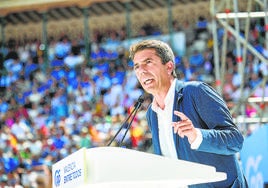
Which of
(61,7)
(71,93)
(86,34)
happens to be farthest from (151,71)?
(61,7)

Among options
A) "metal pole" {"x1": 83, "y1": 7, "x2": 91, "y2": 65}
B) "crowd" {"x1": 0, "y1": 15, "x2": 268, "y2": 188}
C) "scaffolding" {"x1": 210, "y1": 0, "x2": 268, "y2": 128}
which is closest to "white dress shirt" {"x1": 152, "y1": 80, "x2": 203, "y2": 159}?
"scaffolding" {"x1": 210, "y1": 0, "x2": 268, "y2": 128}

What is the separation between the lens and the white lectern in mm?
2354

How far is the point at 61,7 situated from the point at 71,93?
4.34 metres

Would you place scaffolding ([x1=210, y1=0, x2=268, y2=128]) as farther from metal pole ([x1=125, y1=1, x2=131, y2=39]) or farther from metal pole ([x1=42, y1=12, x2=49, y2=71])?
metal pole ([x1=42, y1=12, x2=49, y2=71])

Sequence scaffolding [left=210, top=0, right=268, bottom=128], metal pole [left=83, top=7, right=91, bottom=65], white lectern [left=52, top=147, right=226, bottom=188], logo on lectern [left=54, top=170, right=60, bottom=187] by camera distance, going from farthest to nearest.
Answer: metal pole [left=83, top=7, right=91, bottom=65], scaffolding [left=210, top=0, right=268, bottom=128], logo on lectern [left=54, top=170, right=60, bottom=187], white lectern [left=52, top=147, right=226, bottom=188]

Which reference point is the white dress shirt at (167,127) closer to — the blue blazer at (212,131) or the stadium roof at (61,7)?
the blue blazer at (212,131)

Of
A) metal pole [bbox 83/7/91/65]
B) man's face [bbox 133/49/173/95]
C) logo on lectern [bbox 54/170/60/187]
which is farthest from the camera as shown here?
metal pole [bbox 83/7/91/65]

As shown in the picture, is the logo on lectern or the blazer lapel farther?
the blazer lapel

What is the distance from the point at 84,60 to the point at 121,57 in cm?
106

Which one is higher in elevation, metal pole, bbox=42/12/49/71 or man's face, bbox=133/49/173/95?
metal pole, bbox=42/12/49/71

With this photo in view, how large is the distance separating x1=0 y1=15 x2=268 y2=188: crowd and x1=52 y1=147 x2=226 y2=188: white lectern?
799cm

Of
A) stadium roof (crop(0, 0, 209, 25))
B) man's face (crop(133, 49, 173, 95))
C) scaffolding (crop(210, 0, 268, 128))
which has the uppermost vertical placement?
stadium roof (crop(0, 0, 209, 25))

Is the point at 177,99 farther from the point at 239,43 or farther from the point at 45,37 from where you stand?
the point at 45,37

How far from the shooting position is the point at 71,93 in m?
16.5
